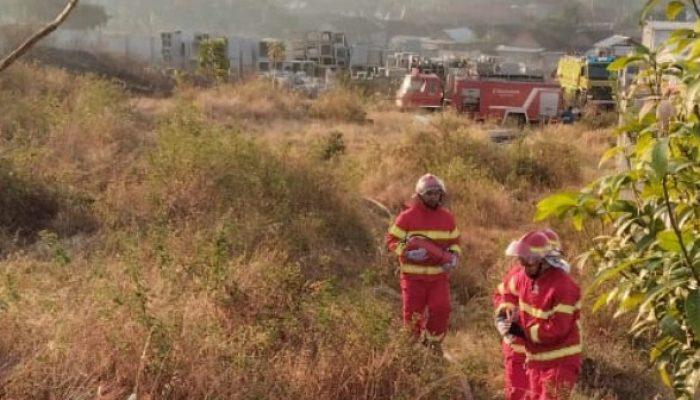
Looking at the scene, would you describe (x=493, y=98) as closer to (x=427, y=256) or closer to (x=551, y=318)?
(x=427, y=256)

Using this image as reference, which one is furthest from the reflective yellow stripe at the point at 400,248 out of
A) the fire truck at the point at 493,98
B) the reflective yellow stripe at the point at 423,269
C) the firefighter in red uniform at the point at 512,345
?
the fire truck at the point at 493,98

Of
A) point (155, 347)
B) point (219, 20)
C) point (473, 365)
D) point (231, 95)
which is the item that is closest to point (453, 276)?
point (473, 365)

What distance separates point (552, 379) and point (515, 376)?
0.36 meters

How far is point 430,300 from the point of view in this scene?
4.81m

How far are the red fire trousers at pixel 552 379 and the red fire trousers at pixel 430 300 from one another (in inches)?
44.3

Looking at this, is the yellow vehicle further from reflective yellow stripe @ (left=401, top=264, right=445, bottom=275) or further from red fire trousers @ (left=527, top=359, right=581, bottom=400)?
red fire trousers @ (left=527, top=359, right=581, bottom=400)

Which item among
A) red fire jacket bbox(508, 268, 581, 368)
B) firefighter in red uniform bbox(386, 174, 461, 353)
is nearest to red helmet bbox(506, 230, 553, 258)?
red fire jacket bbox(508, 268, 581, 368)

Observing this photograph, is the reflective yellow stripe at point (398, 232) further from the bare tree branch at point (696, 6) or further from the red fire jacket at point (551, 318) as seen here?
the bare tree branch at point (696, 6)

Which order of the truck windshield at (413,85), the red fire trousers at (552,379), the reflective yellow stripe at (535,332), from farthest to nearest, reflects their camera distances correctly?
the truck windshield at (413,85)
the reflective yellow stripe at (535,332)
the red fire trousers at (552,379)

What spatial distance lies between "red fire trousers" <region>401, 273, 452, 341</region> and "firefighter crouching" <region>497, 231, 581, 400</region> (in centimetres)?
111

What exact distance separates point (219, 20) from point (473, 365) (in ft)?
410

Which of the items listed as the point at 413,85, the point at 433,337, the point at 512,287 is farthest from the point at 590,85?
the point at 512,287

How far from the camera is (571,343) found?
3578mm

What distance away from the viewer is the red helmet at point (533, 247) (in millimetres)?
3516
